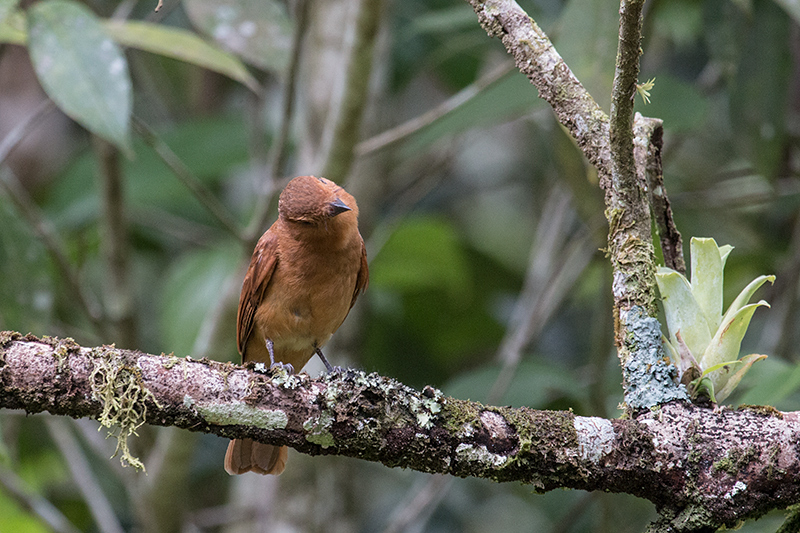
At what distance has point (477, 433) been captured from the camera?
148 centimetres

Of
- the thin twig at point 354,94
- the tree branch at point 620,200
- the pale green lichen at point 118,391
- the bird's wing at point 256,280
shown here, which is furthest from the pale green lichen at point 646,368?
the thin twig at point 354,94

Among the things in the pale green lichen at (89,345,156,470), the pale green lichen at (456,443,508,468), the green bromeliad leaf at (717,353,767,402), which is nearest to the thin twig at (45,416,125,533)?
the pale green lichen at (89,345,156,470)

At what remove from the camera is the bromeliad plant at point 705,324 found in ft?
5.22

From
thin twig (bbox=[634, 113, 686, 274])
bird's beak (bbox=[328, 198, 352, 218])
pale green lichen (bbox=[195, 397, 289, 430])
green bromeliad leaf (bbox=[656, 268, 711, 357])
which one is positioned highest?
thin twig (bbox=[634, 113, 686, 274])

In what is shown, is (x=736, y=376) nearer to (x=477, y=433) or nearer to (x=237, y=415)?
(x=477, y=433)

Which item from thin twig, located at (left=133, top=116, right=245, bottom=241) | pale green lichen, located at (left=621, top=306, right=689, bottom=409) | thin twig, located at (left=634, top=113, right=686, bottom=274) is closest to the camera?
pale green lichen, located at (left=621, top=306, right=689, bottom=409)

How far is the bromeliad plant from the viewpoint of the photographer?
5.22 feet

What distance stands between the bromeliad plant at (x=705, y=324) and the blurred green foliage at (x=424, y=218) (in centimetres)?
57

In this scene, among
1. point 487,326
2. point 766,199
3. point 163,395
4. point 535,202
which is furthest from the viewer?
point 535,202

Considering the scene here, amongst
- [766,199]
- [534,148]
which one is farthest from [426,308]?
[766,199]

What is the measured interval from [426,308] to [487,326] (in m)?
0.41

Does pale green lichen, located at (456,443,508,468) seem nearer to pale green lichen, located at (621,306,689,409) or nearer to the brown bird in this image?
pale green lichen, located at (621,306,689,409)

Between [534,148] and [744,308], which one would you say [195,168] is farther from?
[744,308]

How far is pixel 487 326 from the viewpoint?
4.86 m
